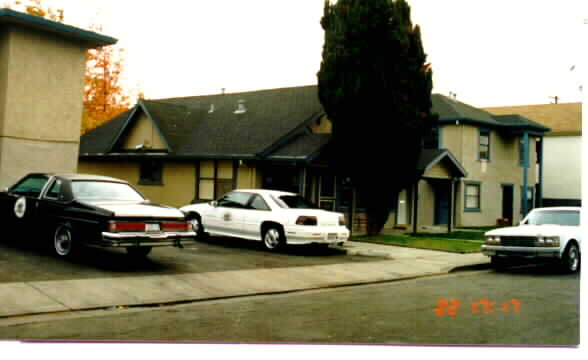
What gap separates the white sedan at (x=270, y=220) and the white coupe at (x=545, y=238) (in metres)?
3.55

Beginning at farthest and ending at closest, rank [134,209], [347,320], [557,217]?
[557,217] < [134,209] < [347,320]

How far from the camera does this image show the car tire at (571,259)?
40.0 feet

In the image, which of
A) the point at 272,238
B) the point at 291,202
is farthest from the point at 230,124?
the point at 272,238

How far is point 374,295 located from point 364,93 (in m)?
8.40

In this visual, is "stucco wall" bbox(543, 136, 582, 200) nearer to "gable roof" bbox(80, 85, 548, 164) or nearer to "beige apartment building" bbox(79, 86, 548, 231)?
"beige apartment building" bbox(79, 86, 548, 231)

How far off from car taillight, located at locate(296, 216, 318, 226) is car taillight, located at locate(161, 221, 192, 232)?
3547mm

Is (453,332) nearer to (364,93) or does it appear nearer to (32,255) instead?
(32,255)

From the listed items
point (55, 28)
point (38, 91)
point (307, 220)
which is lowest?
point (307, 220)

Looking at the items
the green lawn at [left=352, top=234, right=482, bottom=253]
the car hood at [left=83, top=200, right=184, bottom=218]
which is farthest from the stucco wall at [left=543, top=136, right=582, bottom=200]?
the car hood at [left=83, top=200, right=184, bottom=218]

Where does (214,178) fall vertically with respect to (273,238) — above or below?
above

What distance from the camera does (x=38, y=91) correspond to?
12.9m

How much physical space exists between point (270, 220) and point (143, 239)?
176 inches

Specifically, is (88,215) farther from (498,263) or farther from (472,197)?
(472,197)

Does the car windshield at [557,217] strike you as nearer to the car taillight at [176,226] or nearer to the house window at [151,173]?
the car taillight at [176,226]
